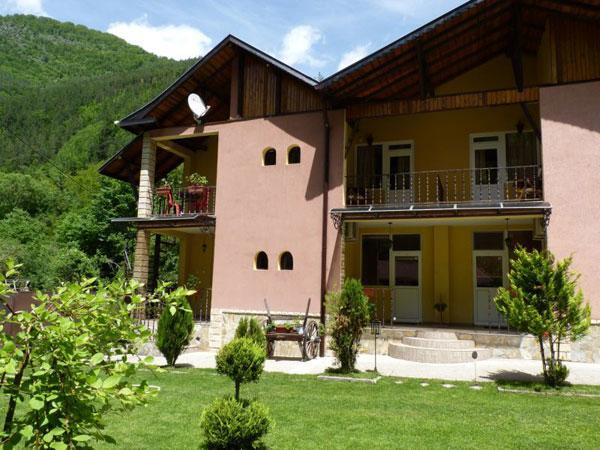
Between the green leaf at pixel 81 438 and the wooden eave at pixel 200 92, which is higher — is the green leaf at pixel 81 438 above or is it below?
below

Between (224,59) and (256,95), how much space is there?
1.57m

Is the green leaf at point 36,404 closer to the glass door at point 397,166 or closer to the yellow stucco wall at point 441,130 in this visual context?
the yellow stucco wall at point 441,130

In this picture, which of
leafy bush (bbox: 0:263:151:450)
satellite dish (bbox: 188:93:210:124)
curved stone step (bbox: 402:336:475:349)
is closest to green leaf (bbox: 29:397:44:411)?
leafy bush (bbox: 0:263:151:450)

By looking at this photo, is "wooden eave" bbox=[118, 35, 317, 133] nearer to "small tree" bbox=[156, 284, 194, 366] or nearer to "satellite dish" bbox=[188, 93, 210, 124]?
"satellite dish" bbox=[188, 93, 210, 124]

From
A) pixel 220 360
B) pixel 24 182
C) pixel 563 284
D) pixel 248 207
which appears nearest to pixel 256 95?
pixel 248 207

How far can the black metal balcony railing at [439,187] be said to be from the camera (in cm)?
1441

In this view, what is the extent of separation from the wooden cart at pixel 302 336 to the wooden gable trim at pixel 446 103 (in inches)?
203

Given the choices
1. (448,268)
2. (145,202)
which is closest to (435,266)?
(448,268)

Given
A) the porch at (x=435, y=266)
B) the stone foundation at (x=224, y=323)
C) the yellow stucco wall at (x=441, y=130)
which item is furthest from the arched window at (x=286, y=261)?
the yellow stucco wall at (x=441, y=130)

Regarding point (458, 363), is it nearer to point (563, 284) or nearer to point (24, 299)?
point (563, 284)

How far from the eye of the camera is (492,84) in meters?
14.9

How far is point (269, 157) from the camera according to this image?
48.5ft

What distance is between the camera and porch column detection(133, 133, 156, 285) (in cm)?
1558

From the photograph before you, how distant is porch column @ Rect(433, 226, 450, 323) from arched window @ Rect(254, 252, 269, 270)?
4943 mm
